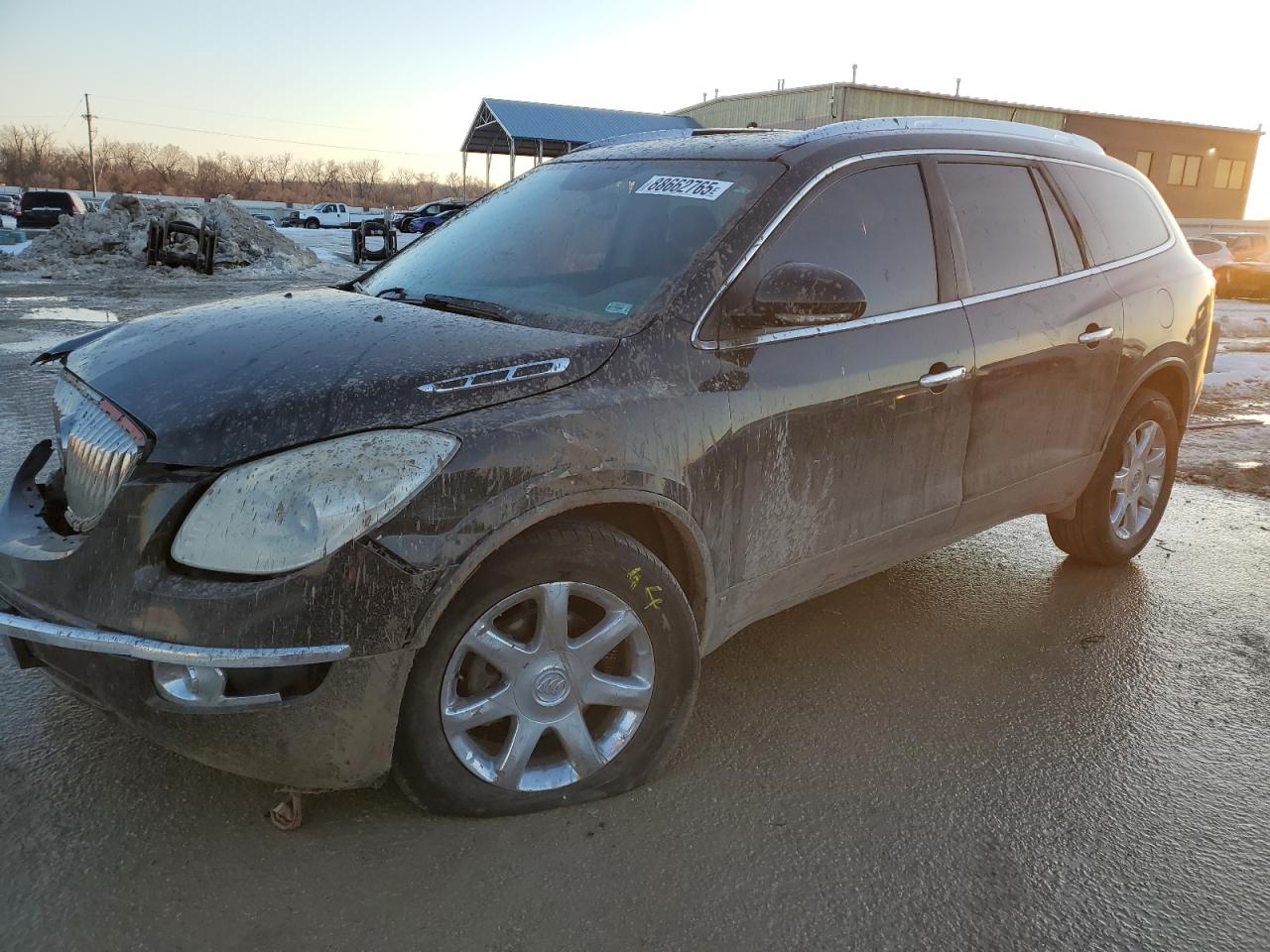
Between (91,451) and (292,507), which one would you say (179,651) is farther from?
(91,451)

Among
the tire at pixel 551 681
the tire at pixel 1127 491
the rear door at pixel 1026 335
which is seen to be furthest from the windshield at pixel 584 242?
the tire at pixel 1127 491

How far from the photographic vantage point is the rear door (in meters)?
3.45

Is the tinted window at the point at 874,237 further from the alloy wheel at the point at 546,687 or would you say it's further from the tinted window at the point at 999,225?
the alloy wheel at the point at 546,687

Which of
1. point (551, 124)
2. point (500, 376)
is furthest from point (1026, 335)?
point (551, 124)

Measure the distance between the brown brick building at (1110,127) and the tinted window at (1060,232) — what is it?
32.1m

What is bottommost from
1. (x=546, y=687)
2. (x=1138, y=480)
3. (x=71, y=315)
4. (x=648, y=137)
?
(x=71, y=315)

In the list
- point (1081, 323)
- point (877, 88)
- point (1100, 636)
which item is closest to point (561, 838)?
point (1100, 636)

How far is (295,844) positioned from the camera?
7.78ft

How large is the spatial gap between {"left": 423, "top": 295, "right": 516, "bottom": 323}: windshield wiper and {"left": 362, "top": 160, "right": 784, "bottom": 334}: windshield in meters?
0.02

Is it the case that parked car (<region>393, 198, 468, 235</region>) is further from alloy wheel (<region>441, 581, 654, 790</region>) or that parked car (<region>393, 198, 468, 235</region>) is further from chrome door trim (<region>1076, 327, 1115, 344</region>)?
alloy wheel (<region>441, 581, 654, 790</region>)

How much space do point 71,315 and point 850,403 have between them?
480 inches

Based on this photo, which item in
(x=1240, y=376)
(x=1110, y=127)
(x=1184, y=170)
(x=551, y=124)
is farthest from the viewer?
(x=1184, y=170)

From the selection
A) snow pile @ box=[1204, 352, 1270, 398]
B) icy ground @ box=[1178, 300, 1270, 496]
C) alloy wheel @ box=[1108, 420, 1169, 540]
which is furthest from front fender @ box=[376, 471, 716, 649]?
snow pile @ box=[1204, 352, 1270, 398]

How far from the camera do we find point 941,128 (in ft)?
11.7
